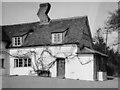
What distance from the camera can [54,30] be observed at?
41.4 ft

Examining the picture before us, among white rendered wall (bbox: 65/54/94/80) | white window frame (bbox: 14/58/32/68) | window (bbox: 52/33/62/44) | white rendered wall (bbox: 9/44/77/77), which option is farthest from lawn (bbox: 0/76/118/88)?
window (bbox: 52/33/62/44)

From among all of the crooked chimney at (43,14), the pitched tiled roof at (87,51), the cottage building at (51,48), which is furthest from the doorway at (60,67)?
the crooked chimney at (43,14)

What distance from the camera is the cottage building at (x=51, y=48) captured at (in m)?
11.3

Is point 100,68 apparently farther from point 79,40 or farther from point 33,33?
point 33,33

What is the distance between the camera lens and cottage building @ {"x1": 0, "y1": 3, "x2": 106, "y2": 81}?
11.3 m

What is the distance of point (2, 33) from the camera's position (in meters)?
13.1

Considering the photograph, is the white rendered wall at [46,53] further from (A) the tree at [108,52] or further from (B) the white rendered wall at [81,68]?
(A) the tree at [108,52]

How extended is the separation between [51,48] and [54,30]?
121 centimetres

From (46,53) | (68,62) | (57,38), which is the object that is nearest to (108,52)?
(68,62)

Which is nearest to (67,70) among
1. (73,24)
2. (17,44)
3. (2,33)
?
(73,24)

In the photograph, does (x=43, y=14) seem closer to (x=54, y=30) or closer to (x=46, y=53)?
(x=54, y=30)

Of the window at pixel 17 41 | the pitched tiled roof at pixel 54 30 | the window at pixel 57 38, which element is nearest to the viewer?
the pitched tiled roof at pixel 54 30

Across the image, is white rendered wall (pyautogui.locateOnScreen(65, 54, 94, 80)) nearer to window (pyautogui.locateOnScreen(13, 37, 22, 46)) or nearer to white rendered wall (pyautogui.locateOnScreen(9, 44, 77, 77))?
white rendered wall (pyautogui.locateOnScreen(9, 44, 77, 77))

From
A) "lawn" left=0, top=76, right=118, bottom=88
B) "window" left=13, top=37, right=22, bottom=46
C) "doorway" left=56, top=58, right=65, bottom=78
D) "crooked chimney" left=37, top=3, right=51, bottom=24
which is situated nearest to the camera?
"lawn" left=0, top=76, right=118, bottom=88
